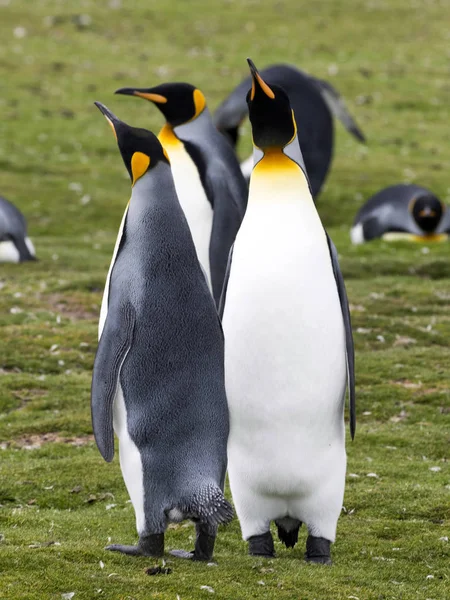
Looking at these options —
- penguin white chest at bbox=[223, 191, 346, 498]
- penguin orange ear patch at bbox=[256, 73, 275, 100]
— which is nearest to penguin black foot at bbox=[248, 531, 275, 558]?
penguin white chest at bbox=[223, 191, 346, 498]

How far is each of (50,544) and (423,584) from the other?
171 centimetres

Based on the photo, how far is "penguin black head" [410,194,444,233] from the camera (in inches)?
605

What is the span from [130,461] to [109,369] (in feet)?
1.34

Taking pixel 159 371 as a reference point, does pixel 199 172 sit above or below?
above

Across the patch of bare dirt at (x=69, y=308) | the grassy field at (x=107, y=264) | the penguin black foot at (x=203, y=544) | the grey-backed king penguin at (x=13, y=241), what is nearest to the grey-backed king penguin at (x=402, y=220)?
the grassy field at (x=107, y=264)

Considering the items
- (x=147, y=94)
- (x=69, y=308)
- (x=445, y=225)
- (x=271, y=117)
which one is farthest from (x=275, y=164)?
(x=445, y=225)

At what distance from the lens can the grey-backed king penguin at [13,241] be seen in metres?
13.0

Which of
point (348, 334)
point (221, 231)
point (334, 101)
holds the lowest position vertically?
point (348, 334)

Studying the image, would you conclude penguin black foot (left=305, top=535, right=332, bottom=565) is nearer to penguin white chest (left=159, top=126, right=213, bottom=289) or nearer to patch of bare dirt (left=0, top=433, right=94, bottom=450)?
patch of bare dirt (left=0, top=433, right=94, bottom=450)

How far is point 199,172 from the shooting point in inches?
320

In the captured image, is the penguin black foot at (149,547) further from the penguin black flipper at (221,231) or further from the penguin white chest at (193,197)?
the penguin white chest at (193,197)

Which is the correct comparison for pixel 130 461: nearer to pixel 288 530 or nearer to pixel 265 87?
pixel 288 530

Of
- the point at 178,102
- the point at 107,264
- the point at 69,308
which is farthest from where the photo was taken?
the point at 107,264

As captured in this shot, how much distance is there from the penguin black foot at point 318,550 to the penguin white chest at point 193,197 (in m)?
3.14
